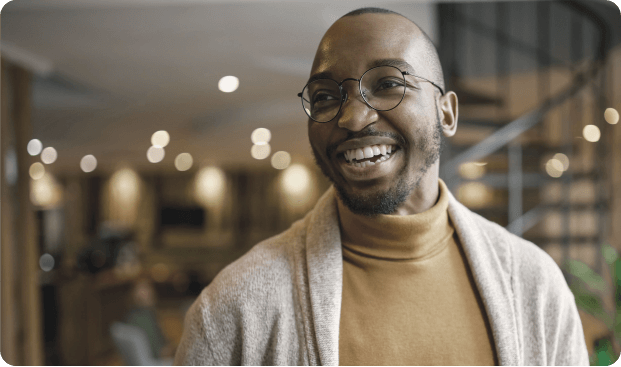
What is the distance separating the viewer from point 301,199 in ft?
2.82

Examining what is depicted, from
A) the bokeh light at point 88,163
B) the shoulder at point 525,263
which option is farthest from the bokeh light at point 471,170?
the bokeh light at point 88,163

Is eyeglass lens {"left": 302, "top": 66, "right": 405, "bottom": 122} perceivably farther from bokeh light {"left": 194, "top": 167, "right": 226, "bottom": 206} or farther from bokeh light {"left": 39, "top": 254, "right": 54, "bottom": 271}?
bokeh light {"left": 39, "top": 254, "right": 54, "bottom": 271}

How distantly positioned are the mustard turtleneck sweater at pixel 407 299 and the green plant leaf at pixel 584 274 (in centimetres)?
41

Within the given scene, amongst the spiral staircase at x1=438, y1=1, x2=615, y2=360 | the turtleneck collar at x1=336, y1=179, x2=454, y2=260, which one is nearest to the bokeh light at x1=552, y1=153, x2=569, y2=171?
the spiral staircase at x1=438, y1=1, x2=615, y2=360

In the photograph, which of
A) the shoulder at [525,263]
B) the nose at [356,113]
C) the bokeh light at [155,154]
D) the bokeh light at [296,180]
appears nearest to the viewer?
the nose at [356,113]

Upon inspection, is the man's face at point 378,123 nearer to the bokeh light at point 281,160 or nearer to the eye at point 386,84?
the eye at point 386,84

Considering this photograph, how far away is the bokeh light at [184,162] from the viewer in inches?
37.3

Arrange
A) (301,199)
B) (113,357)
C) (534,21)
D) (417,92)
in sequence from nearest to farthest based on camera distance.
Result: 1. (417,92)
2. (301,199)
3. (113,357)
4. (534,21)

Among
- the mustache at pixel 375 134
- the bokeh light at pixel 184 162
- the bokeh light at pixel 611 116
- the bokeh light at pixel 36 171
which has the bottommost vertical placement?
the mustache at pixel 375 134

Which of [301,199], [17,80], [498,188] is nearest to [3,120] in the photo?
[17,80]

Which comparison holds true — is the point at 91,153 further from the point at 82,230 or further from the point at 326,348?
the point at 326,348

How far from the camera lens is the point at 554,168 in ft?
3.75

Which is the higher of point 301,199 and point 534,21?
point 534,21

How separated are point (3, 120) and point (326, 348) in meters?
1.08
